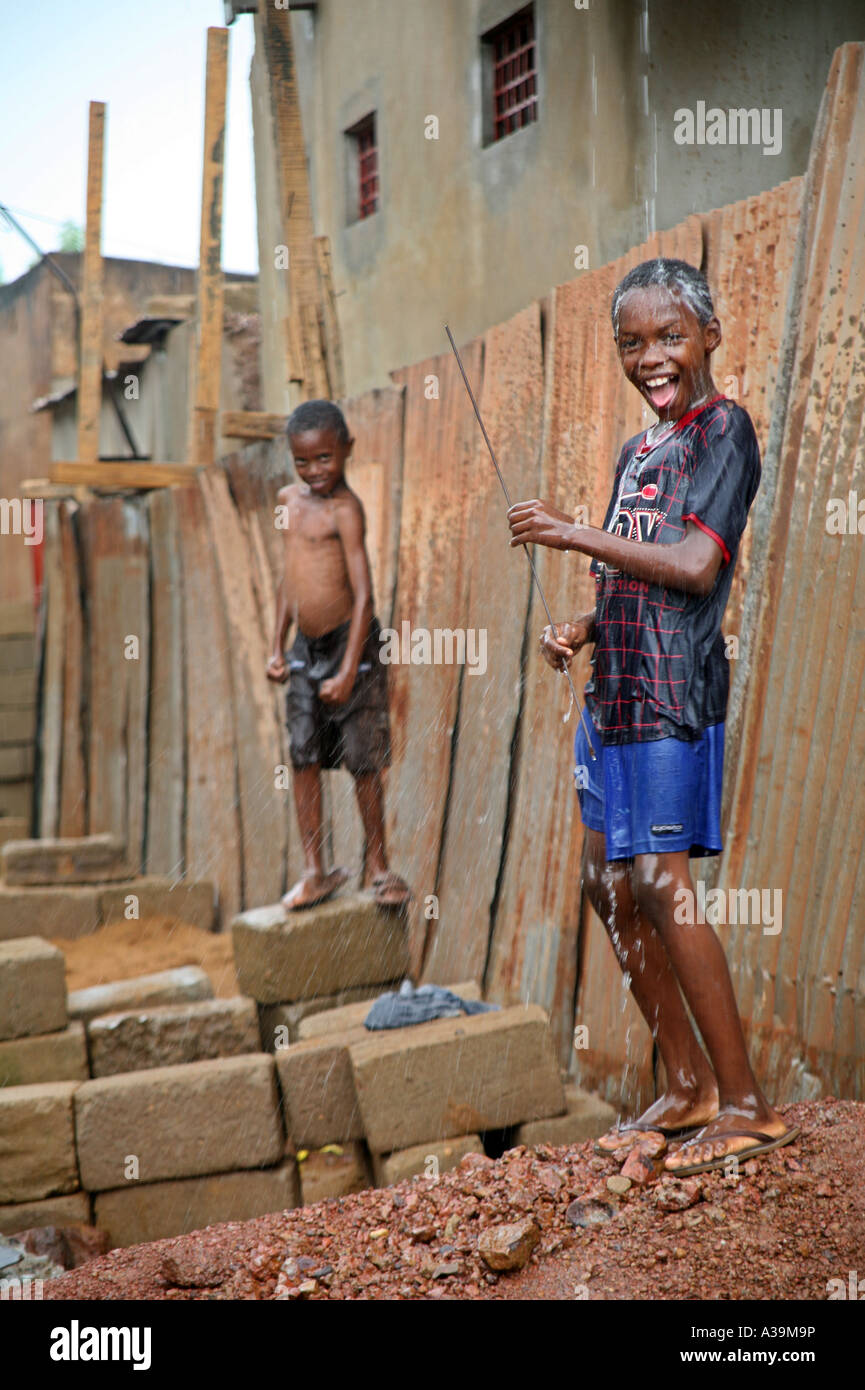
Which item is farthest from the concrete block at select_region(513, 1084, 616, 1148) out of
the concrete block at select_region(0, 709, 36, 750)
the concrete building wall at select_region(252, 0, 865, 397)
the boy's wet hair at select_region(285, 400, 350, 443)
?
the concrete block at select_region(0, 709, 36, 750)

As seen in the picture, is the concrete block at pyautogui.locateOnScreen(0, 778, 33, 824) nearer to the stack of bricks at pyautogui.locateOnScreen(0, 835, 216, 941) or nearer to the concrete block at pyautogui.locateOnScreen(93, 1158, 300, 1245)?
the stack of bricks at pyautogui.locateOnScreen(0, 835, 216, 941)

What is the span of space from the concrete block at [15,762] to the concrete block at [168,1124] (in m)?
6.18

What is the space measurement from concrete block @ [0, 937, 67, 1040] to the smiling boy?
2.43 m

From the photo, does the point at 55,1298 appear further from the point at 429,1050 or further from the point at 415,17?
the point at 415,17

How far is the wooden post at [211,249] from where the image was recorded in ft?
21.5

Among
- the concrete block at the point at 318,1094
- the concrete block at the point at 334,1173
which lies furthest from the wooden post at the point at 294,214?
the concrete block at the point at 334,1173

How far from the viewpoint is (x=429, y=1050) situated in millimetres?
3762

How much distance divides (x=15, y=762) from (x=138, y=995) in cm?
535

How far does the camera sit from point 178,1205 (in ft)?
13.4

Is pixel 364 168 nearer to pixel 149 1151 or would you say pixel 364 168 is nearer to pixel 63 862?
pixel 63 862

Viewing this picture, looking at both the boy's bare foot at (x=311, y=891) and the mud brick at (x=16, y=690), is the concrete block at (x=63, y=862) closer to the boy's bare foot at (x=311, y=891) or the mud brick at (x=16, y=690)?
the boy's bare foot at (x=311, y=891)

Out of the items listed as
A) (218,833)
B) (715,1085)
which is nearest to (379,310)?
(218,833)

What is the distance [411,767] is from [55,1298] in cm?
265

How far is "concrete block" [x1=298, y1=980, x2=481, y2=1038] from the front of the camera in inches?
173
